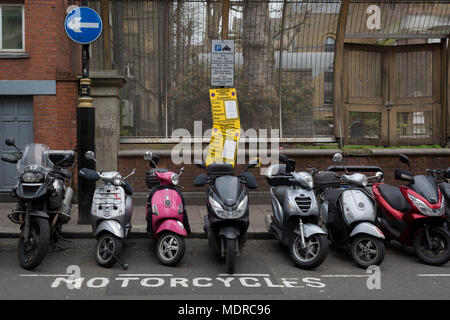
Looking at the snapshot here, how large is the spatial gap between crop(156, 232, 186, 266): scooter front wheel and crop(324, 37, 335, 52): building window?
6492 millimetres

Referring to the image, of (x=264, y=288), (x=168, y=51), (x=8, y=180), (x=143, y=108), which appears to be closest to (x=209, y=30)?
(x=168, y=51)

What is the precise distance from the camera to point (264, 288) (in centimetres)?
516

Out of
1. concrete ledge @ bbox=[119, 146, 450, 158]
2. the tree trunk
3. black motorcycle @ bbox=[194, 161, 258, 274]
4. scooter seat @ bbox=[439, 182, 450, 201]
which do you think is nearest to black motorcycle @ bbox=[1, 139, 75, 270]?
black motorcycle @ bbox=[194, 161, 258, 274]

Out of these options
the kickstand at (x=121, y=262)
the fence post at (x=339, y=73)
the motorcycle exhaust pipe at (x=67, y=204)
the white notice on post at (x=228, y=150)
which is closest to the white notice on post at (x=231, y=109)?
the white notice on post at (x=228, y=150)

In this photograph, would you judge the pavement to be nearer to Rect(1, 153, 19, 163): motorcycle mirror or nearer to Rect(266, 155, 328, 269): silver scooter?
Rect(266, 155, 328, 269): silver scooter

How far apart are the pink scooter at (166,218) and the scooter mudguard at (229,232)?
53 centimetres

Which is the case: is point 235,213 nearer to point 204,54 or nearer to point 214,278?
point 214,278

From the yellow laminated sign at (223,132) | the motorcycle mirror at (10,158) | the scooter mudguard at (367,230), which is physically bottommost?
the scooter mudguard at (367,230)

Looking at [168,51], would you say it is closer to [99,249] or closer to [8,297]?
[99,249]

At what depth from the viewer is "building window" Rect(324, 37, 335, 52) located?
1048cm

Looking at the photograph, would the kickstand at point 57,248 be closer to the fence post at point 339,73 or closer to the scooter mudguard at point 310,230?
the scooter mudguard at point 310,230

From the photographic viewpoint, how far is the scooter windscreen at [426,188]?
6172 mm

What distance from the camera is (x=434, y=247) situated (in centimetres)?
621

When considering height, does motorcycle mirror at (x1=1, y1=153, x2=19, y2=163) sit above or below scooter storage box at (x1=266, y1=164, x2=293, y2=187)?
above
